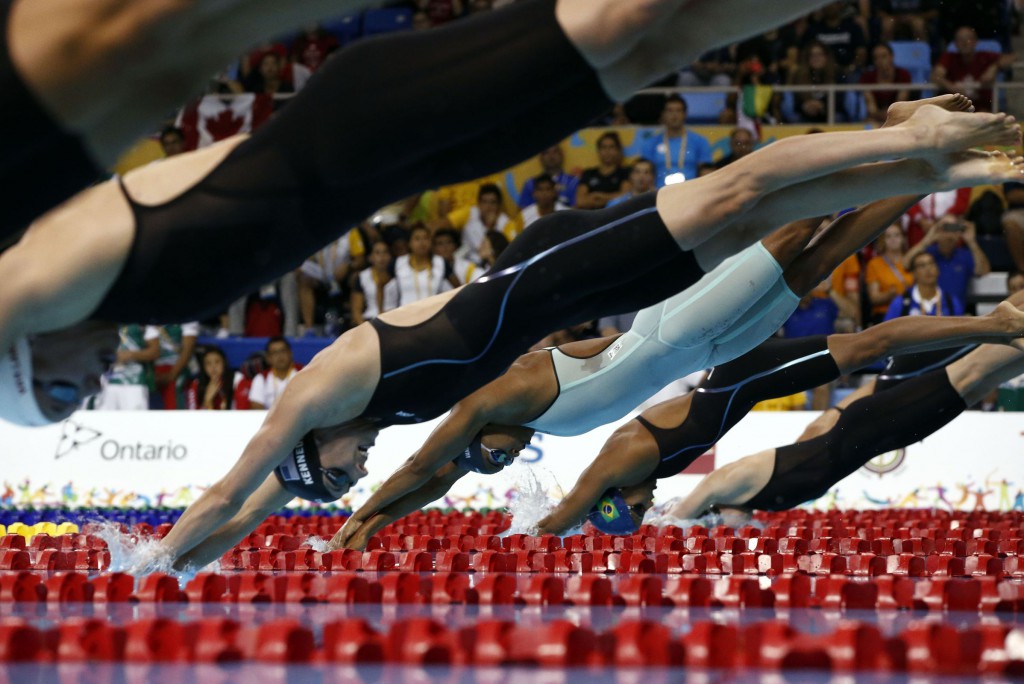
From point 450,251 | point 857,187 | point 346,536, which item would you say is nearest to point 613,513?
point 346,536

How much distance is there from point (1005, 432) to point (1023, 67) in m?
→ 4.78

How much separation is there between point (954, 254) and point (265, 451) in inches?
267

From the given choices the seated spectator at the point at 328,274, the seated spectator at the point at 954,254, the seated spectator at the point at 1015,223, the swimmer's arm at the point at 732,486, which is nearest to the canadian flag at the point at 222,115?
the seated spectator at the point at 328,274

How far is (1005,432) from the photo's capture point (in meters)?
7.46

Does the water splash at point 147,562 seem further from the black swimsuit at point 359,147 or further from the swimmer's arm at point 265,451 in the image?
the black swimsuit at point 359,147

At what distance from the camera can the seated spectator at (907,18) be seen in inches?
418

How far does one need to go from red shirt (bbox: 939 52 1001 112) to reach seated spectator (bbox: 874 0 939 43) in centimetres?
48

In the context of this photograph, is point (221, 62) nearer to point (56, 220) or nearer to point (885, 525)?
point (56, 220)

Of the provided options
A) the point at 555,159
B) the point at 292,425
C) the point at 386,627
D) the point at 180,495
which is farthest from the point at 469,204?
the point at 386,627

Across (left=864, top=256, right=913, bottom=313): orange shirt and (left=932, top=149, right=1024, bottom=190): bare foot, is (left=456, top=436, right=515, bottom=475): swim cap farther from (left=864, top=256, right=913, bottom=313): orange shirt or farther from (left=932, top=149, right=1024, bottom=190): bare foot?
(left=864, top=256, right=913, bottom=313): orange shirt

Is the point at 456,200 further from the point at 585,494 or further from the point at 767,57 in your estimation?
the point at 585,494

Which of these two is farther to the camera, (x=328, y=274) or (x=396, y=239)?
(x=328, y=274)

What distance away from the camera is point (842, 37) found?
10.5m

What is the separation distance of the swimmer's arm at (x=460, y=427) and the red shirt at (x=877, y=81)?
684 centimetres
